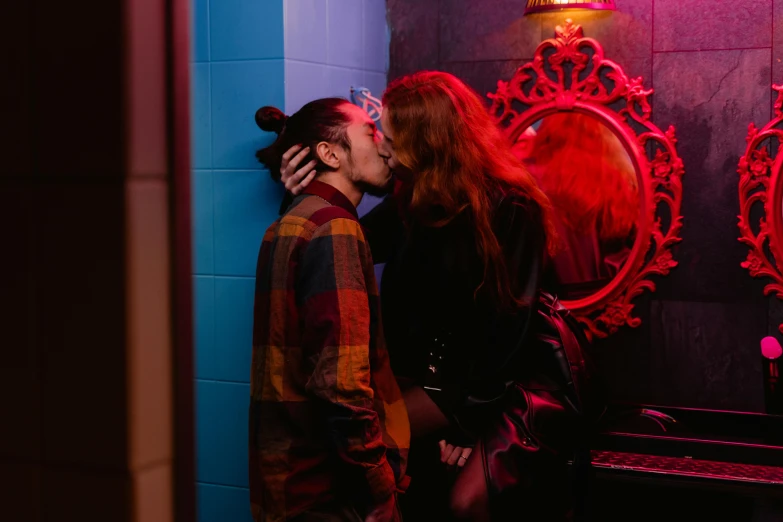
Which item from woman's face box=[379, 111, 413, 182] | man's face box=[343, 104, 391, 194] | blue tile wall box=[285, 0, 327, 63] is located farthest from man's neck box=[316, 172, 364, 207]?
blue tile wall box=[285, 0, 327, 63]

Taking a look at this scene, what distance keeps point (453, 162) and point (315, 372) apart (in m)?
0.78

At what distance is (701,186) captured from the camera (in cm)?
316

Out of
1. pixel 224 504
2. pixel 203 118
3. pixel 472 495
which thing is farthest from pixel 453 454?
pixel 203 118

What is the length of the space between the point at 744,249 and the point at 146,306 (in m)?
2.82

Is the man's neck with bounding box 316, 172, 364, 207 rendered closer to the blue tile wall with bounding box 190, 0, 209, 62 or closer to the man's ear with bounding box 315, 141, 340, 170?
the man's ear with bounding box 315, 141, 340, 170

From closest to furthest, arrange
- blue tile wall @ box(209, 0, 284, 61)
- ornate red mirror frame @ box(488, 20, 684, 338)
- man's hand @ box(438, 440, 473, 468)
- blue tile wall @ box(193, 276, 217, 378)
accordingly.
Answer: man's hand @ box(438, 440, 473, 468)
blue tile wall @ box(209, 0, 284, 61)
blue tile wall @ box(193, 276, 217, 378)
ornate red mirror frame @ box(488, 20, 684, 338)

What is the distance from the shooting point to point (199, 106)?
9.96ft

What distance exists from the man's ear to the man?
107mm

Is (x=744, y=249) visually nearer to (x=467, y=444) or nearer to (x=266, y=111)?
(x=467, y=444)

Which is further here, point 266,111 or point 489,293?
point 266,111

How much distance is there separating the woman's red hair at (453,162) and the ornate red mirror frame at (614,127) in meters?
0.86

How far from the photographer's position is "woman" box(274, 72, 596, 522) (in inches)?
96.2

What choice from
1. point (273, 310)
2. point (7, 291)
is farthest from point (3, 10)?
point (273, 310)

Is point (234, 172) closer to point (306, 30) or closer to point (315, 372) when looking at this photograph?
point (306, 30)
